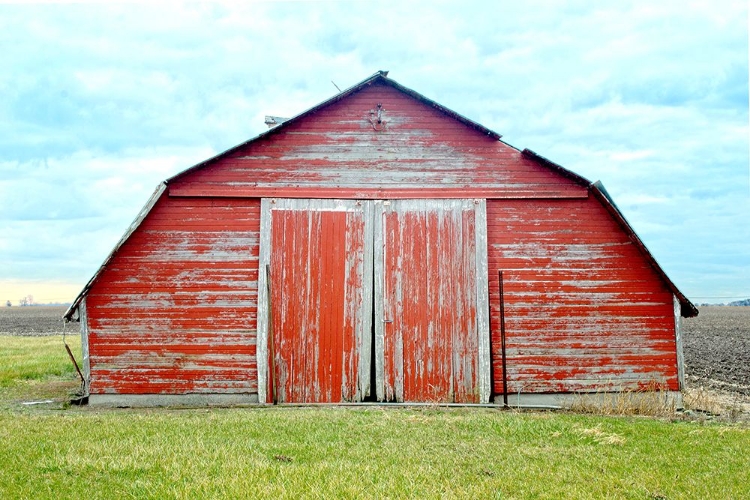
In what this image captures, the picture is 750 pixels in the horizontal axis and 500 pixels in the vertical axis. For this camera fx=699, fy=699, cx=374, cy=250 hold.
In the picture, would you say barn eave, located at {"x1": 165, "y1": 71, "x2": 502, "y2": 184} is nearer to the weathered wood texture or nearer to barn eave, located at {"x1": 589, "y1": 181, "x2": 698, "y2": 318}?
the weathered wood texture

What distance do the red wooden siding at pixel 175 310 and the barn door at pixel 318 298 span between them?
411 mm

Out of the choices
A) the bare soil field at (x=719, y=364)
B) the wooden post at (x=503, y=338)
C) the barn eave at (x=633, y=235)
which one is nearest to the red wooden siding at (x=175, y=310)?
the wooden post at (x=503, y=338)

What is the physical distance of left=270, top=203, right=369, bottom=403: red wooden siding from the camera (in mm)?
11852

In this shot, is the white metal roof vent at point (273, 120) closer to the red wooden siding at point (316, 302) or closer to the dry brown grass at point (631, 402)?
the red wooden siding at point (316, 302)

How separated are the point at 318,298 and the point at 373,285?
970 millimetres

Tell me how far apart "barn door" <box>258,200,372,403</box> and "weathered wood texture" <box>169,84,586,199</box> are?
393mm

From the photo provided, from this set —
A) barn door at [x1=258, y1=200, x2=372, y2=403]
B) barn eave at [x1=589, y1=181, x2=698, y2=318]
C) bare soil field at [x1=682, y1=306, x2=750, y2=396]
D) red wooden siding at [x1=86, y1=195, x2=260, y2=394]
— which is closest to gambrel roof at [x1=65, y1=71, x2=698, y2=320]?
barn eave at [x1=589, y1=181, x2=698, y2=318]

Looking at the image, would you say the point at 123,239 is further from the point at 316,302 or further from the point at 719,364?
the point at 719,364

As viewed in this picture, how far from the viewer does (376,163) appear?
12266 mm

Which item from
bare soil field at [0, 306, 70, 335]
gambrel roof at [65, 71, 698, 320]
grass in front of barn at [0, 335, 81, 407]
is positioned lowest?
grass in front of barn at [0, 335, 81, 407]

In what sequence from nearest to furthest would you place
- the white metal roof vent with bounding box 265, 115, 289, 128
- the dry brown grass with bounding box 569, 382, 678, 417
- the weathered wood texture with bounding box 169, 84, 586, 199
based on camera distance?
the dry brown grass with bounding box 569, 382, 678, 417, the weathered wood texture with bounding box 169, 84, 586, 199, the white metal roof vent with bounding box 265, 115, 289, 128

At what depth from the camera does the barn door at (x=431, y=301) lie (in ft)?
→ 39.0

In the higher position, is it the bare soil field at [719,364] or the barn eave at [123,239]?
the barn eave at [123,239]

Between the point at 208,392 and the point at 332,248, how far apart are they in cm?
322
